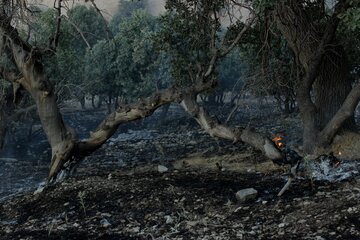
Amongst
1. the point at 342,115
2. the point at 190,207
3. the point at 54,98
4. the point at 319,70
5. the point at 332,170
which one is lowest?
the point at 332,170

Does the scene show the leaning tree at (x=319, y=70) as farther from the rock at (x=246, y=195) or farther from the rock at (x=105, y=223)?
the rock at (x=105, y=223)

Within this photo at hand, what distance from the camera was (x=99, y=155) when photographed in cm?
1838

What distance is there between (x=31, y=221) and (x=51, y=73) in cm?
1486

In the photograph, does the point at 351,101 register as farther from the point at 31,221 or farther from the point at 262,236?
the point at 31,221

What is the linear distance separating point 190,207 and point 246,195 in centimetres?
93

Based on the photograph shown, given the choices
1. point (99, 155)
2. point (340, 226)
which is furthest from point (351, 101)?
point (99, 155)

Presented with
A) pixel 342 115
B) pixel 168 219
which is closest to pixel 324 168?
pixel 342 115

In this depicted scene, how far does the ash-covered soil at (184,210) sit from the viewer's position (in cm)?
669

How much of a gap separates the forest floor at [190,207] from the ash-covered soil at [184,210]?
14 millimetres

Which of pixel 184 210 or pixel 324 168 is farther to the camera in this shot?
pixel 324 168

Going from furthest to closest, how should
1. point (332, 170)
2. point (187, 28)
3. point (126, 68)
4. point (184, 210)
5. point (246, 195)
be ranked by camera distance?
point (126, 68)
point (187, 28)
point (332, 170)
point (246, 195)
point (184, 210)

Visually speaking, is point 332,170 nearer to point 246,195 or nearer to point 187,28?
point 246,195

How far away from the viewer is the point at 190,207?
808 centimetres

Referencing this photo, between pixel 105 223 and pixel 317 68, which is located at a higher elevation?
pixel 317 68
